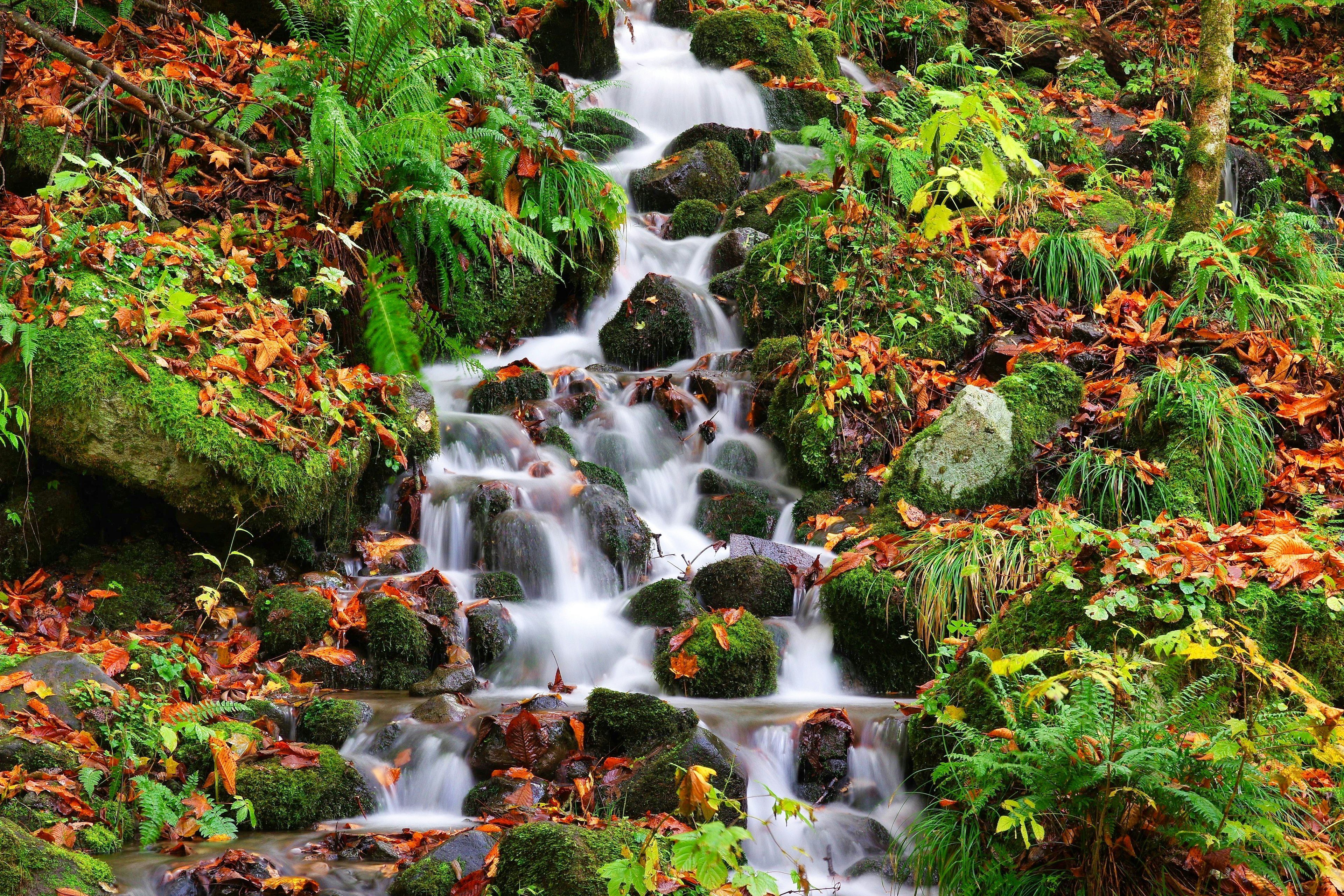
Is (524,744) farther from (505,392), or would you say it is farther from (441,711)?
(505,392)

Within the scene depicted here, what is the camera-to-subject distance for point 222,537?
5.55 meters

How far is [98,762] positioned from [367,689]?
1493mm

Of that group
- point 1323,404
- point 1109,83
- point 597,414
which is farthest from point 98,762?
point 1109,83

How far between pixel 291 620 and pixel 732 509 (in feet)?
9.88

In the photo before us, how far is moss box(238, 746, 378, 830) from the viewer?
378cm

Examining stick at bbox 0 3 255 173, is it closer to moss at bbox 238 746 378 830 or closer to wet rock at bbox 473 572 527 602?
wet rock at bbox 473 572 527 602

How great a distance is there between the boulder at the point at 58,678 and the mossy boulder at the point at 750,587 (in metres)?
3.05

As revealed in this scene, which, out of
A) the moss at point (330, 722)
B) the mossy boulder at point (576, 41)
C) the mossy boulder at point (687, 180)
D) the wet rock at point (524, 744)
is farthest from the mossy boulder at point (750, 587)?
the mossy boulder at point (576, 41)

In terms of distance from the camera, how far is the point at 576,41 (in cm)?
1184

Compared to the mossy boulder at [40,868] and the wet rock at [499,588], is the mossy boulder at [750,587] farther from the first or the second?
the mossy boulder at [40,868]

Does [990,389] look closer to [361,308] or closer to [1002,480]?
[1002,480]

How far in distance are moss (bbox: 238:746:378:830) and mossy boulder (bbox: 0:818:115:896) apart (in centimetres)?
74

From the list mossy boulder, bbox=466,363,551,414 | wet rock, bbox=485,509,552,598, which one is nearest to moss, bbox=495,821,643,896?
wet rock, bbox=485,509,552,598

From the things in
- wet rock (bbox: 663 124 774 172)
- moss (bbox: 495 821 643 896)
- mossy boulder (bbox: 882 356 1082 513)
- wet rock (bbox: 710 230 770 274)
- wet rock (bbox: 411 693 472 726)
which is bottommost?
wet rock (bbox: 411 693 472 726)
